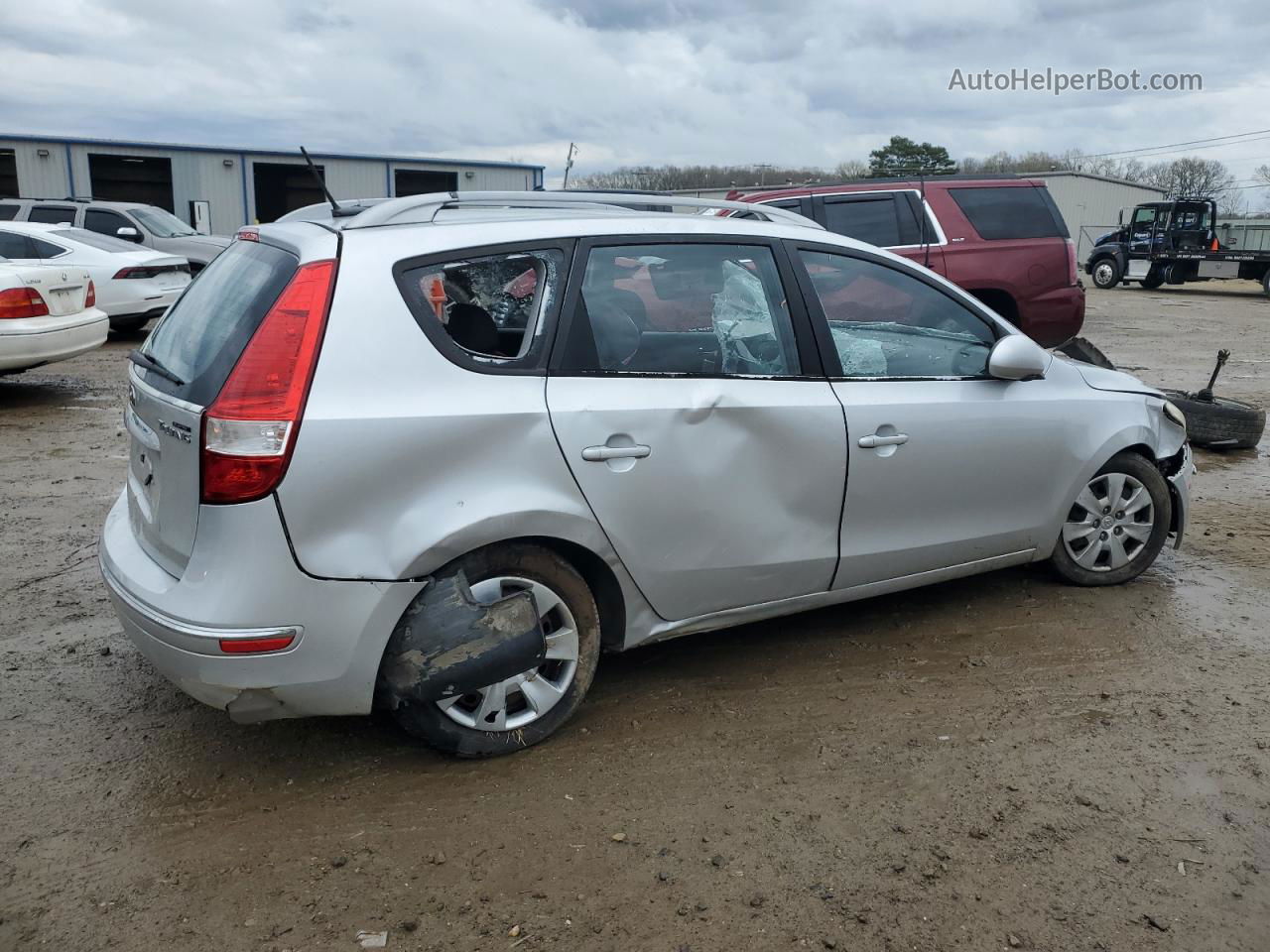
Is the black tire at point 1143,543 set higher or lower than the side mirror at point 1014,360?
lower

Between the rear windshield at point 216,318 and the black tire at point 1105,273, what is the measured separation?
106 feet

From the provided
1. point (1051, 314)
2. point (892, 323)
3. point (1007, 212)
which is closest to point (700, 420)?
point (892, 323)

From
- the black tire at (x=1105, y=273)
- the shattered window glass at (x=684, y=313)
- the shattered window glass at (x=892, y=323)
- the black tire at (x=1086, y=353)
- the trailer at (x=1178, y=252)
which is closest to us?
the shattered window glass at (x=684, y=313)

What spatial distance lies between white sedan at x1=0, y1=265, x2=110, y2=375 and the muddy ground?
511 cm

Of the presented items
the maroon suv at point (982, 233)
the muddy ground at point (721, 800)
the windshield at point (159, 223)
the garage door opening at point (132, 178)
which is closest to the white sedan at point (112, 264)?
the windshield at point (159, 223)

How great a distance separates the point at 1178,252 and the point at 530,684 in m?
31.3

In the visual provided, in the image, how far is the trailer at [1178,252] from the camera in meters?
28.7

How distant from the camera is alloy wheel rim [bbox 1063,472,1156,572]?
15.3 feet

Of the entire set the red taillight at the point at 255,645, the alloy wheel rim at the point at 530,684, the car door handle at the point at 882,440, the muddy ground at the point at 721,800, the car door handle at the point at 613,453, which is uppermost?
the car door handle at the point at 613,453

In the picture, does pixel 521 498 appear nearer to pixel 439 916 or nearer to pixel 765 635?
pixel 439 916

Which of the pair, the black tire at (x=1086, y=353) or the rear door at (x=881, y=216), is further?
the rear door at (x=881, y=216)

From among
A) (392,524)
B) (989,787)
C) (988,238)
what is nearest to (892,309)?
(989,787)

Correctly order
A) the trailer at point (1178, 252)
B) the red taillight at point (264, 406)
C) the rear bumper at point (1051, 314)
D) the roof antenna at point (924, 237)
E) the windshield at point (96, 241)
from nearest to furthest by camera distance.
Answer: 1. the red taillight at point (264, 406)
2. the roof antenna at point (924, 237)
3. the rear bumper at point (1051, 314)
4. the windshield at point (96, 241)
5. the trailer at point (1178, 252)

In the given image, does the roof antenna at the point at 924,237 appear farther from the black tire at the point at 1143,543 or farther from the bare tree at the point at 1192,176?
the bare tree at the point at 1192,176
